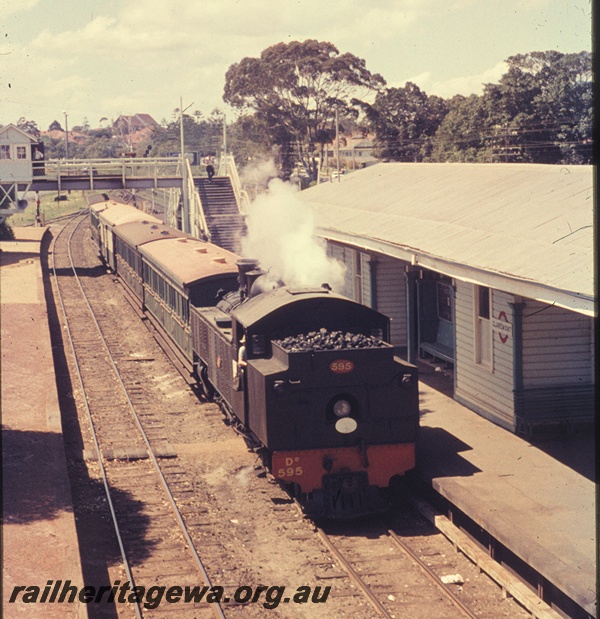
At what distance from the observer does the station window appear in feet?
50.2

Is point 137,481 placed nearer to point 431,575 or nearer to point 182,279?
point 182,279

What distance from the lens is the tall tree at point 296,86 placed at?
2042 inches

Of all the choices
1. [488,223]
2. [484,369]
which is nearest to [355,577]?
[484,369]

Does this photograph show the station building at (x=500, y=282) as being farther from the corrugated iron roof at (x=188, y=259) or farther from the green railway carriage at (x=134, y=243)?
the green railway carriage at (x=134, y=243)

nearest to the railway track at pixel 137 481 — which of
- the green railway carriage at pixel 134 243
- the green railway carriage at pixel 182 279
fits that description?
the green railway carriage at pixel 182 279

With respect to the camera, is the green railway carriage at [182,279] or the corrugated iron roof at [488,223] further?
the green railway carriage at [182,279]

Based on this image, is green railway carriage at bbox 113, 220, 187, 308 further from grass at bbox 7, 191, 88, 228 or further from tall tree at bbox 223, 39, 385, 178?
grass at bbox 7, 191, 88, 228

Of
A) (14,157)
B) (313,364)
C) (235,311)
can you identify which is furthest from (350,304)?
(14,157)

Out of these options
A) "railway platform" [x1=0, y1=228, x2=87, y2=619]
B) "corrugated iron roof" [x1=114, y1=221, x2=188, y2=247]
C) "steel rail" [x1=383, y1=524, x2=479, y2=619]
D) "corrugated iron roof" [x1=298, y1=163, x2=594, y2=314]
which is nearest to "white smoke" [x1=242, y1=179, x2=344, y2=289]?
"corrugated iron roof" [x1=298, y1=163, x2=594, y2=314]

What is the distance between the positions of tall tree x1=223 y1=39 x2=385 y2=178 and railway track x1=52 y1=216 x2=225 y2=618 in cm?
3174

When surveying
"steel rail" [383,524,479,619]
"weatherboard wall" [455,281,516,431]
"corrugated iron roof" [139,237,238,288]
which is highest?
"corrugated iron roof" [139,237,238,288]

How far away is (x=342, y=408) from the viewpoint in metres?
11.4

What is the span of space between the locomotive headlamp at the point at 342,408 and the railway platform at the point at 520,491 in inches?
61.8

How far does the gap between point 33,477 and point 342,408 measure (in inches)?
189
